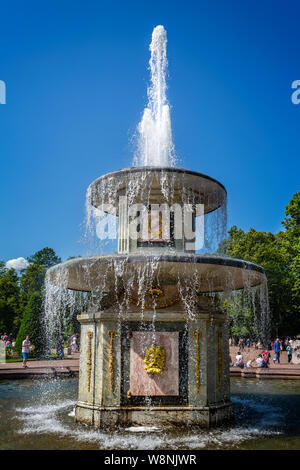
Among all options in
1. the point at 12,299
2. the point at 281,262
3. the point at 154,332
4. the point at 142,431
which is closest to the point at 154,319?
the point at 154,332

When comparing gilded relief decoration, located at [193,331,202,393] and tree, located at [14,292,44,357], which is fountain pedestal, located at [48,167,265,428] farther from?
tree, located at [14,292,44,357]

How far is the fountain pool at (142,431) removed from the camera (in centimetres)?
791

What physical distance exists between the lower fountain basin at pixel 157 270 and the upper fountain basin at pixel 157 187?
2.08 metres

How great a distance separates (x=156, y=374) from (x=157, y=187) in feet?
14.8

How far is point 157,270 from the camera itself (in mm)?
9445

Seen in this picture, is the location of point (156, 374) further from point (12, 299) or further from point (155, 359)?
point (12, 299)

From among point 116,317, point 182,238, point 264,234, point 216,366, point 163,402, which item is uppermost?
point 264,234

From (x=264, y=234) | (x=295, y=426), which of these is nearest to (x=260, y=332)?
(x=264, y=234)

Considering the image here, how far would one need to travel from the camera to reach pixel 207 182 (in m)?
10.7

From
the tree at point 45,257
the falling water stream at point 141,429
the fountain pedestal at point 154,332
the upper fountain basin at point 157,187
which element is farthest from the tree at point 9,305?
the fountain pedestal at point 154,332

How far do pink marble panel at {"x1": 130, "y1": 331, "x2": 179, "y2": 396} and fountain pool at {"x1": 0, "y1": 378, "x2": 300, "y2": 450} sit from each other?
2.73 ft

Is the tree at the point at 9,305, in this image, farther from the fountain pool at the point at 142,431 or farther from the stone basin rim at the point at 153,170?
the stone basin rim at the point at 153,170

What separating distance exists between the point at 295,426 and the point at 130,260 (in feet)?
17.4

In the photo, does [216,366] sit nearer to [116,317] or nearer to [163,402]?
[163,402]
